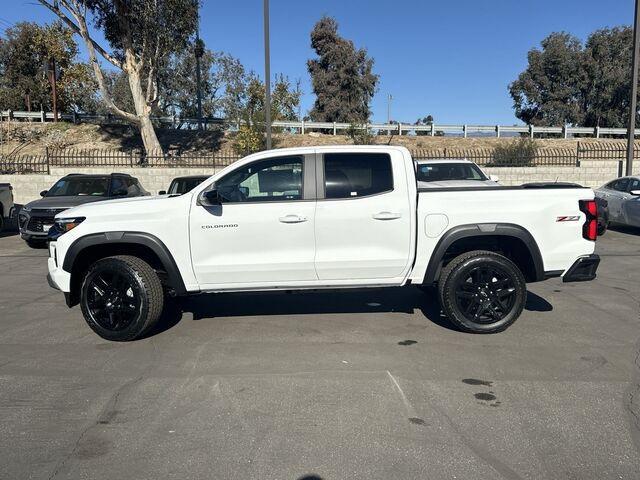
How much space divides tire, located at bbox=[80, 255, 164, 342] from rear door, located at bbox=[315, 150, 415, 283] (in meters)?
1.74

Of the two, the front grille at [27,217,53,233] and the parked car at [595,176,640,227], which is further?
Answer: the parked car at [595,176,640,227]

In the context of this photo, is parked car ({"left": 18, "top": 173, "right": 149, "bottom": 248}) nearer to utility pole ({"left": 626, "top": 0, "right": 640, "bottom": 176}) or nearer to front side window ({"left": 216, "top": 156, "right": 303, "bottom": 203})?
front side window ({"left": 216, "top": 156, "right": 303, "bottom": 203})

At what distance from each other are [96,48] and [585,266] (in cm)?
2448

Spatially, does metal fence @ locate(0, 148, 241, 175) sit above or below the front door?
above

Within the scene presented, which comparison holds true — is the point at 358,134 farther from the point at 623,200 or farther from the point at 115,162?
the point at 623,200

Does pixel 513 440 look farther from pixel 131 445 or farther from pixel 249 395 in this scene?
pixel 131 445

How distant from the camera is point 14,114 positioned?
35.1 meters

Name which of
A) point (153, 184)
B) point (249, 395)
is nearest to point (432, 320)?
point (249, 395)

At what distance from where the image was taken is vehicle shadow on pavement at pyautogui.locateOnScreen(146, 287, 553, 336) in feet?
21.6

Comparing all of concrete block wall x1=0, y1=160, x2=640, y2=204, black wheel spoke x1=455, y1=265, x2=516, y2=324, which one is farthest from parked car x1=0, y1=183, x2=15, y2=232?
black wheel spoke x1=455, y1=265, x2=516, y2=324

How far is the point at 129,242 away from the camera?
5430 mm

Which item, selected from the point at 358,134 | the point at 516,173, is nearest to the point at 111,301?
the point at 516,173

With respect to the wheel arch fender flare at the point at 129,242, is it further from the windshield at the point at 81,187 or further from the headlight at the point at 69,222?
the windshield at the point at 81,187

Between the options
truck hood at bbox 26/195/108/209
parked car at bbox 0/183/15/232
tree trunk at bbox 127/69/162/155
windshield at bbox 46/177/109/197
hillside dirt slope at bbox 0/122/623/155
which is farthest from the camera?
hillside dirt slope at bbox 0/122/623/155
